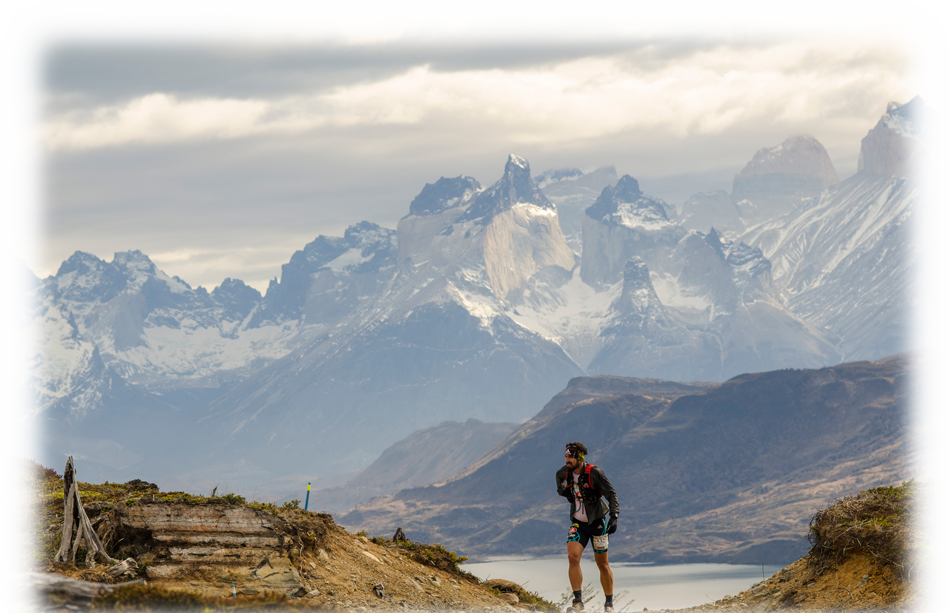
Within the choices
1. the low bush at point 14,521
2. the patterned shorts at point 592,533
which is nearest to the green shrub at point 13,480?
the low bush at point 14,521

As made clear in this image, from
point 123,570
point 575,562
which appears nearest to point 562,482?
point 575,562

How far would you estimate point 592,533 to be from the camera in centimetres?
2286

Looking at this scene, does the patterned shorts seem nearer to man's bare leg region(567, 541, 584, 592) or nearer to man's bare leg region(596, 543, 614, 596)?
man's bare leg region(567, 541, 584, 592)

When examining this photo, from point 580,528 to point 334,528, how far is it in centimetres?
623

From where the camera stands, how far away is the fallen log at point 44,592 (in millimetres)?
14102

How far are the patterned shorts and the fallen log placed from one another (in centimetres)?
1185

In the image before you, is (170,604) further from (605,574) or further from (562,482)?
(605,574)

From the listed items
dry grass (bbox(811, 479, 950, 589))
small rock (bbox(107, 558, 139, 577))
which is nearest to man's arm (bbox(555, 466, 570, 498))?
dry grass (bbox(811, 479, 950, 589))

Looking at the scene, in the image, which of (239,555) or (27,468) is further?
(27,468)

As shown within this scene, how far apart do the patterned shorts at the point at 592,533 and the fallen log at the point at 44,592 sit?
38.9 ft

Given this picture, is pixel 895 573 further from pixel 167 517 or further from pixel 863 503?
pixel 167 517

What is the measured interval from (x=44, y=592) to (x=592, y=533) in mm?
12719

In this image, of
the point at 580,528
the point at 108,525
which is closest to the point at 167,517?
the point at 108,525

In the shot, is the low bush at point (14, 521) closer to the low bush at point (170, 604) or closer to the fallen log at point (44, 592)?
the fallen log at point (44, 592)
